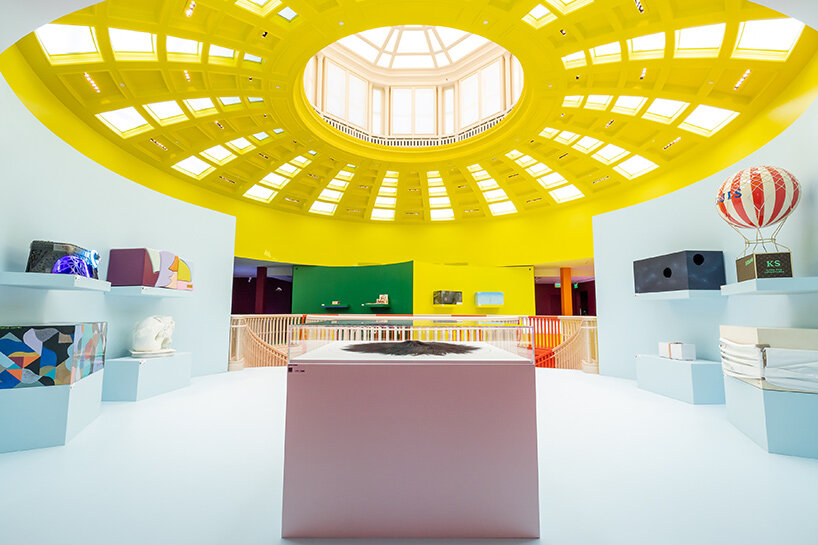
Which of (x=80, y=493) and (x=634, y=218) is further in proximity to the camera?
(x=634, y=218)

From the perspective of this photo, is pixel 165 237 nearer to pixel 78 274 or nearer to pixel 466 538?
pixel 78 274

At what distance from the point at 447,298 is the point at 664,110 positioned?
941cm

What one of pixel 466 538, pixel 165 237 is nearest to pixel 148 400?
pixel 165 237

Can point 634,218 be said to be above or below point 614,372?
above

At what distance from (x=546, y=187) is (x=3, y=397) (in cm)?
1701

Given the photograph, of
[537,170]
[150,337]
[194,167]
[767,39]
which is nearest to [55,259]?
[150,337]

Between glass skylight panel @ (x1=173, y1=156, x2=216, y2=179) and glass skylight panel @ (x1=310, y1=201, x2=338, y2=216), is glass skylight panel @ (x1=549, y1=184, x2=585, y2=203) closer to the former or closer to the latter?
glass skylight panel @ (x1=310, y1=201, x2=338, y2=216)

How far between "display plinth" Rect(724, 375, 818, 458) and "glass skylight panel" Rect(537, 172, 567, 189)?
1331cm

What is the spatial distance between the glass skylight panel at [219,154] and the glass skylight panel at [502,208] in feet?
37.6

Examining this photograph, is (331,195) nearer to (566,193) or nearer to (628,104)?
(566,193)

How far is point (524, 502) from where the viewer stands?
7.76 feet

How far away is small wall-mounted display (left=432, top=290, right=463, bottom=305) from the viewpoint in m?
15.4

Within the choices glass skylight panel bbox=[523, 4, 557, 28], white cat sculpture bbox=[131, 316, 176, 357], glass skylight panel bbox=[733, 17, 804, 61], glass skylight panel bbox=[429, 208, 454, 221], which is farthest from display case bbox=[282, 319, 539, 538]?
glass skylight panel bbox=[429, 208, 454, 221]

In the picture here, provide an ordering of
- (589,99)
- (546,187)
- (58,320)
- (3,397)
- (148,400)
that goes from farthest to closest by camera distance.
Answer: (546,187) → (589,99) → (148,400) → (58,320) → (3,397)
